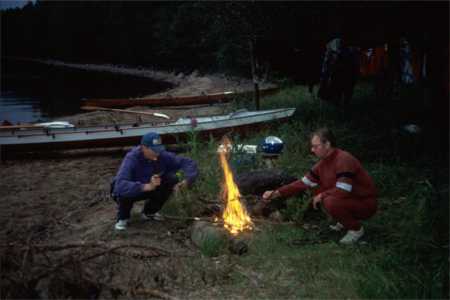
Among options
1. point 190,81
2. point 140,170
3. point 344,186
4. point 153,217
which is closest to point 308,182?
point 344,186

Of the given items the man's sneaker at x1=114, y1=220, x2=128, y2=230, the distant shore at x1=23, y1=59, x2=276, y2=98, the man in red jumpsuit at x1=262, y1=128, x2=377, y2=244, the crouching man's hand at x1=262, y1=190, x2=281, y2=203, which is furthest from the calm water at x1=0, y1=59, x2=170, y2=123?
the man in red jumpsuit at x1=262, y1=128, x2=377, y2=244

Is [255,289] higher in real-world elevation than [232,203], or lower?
lower

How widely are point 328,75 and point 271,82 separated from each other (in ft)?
50.3

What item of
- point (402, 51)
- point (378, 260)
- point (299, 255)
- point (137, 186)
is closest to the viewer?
point (378, 260)

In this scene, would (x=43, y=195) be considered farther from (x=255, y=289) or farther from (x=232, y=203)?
(x=255, y=289)

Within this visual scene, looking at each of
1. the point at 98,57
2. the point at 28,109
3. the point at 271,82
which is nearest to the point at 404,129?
the point at 271,82

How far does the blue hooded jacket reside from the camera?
6.07m

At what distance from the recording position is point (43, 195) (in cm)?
964

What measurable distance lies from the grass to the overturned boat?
322 cm

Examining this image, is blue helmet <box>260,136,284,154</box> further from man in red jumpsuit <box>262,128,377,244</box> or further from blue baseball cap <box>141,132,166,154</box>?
blue baseball cap <box>141,132,166,154</box>

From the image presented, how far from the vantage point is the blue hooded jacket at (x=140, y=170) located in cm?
607

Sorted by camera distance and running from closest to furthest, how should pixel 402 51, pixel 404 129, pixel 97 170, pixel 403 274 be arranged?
pixel 403 274 < pixel 404 129 < pixel 97 170 < pixel 402 51

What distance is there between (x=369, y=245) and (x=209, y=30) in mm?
31591

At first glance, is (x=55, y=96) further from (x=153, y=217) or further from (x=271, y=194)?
(x=271, y=194)
